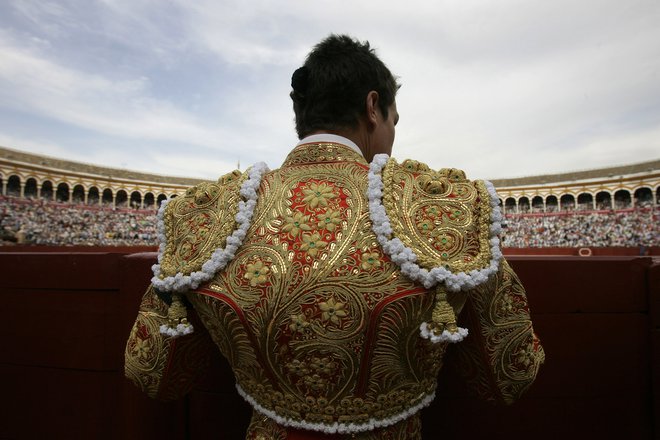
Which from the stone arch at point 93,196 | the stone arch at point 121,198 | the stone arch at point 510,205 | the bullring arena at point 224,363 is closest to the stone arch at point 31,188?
the stone arch at point 93,196

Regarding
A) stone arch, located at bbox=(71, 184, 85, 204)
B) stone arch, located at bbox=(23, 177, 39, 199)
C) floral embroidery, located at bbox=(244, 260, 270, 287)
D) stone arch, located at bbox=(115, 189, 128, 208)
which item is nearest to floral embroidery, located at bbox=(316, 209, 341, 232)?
floral embroidery, located at bbox=(244, 260, 270, 287)

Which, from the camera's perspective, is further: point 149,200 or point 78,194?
point 149,200

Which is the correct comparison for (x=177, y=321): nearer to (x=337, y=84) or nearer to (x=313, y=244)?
(x=313, y=244)

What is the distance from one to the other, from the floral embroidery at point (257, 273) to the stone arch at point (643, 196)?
3022 cm

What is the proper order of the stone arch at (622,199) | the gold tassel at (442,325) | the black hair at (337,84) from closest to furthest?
1. the gold tassel at (442,325)
2. the black hair at (337,84)
3. the stone arch at (622,199)

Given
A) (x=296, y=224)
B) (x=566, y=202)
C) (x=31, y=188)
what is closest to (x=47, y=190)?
(x=31, y=188)

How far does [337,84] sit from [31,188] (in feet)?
→ 90.6

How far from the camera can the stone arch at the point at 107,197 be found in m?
25.6

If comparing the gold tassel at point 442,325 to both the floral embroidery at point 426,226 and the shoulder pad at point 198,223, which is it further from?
the shoulder pad at point 198,223

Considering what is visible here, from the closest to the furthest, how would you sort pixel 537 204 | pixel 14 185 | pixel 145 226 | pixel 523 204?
pixel 14 185 → pixel 145 226 → pixel 537 204 → pixel 523 204

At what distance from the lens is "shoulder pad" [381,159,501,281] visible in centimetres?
60

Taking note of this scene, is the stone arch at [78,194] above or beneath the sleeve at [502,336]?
above

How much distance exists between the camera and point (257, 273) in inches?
24.5

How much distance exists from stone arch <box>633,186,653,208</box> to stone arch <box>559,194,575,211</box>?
133 inches
